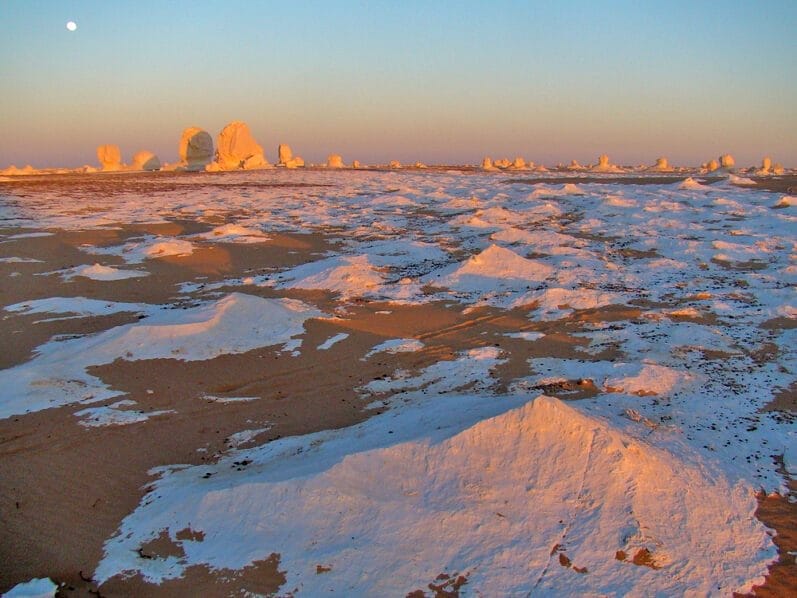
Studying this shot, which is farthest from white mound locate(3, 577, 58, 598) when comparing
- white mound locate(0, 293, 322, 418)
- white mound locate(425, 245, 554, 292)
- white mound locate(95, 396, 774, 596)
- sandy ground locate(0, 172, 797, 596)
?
white mound locate(425, 245, 554, 292)

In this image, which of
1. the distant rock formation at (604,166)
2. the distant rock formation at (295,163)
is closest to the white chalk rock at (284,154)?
the distant rock formation at (295,163)

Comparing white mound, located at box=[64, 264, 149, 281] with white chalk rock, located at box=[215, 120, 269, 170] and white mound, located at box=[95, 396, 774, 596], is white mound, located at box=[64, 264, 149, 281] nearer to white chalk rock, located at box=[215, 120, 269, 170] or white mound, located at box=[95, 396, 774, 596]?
white mound, located at box=[95, 396, 774, 596]

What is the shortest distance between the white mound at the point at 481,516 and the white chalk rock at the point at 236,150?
5620 centimetres

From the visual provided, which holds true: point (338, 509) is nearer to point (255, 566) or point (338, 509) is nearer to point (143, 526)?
point (255, 566)

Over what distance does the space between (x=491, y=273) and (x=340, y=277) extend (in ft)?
8.47

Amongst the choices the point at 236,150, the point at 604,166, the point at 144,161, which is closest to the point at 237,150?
the point at 236,150

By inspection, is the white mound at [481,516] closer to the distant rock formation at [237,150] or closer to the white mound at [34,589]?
the white mound at [34,589]

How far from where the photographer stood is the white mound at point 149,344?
5.42 metres

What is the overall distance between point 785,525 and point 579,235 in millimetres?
11722

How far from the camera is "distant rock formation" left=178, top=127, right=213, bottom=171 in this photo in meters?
57.0

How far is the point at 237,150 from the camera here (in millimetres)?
57656

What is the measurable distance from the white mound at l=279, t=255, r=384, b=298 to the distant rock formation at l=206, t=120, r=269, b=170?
4884 centimetres

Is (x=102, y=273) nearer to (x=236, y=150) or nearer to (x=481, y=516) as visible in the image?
(x=481, y=516)

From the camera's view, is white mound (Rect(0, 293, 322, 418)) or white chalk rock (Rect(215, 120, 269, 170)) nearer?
white mound (Rect(0, 293, 322, 418))
